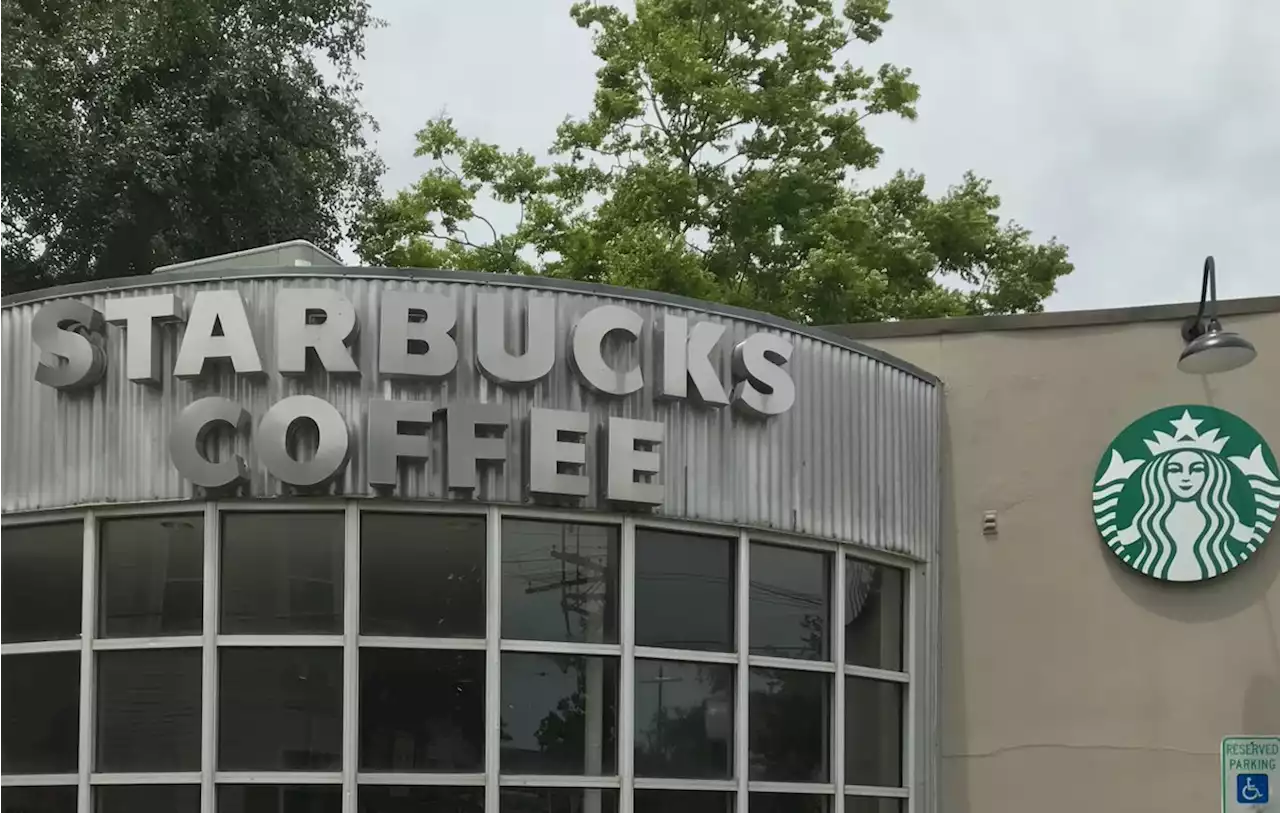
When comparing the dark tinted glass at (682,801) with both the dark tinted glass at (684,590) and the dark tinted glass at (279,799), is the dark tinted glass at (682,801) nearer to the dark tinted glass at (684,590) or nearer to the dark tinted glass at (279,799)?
the dark tinted glass at (684,590)

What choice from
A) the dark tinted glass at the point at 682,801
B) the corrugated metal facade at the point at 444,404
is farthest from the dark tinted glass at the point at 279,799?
the dark tinted glass at the point at 682,801

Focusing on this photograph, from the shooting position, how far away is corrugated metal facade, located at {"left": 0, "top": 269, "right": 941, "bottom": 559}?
978 cm

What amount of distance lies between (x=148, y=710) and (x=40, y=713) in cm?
78

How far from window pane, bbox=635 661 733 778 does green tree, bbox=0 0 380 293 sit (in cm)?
1970

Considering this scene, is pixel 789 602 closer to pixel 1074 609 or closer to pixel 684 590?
pixel 684 590

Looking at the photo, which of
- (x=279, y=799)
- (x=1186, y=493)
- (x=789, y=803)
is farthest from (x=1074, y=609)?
(x=279, y=799)

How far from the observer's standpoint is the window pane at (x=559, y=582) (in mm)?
9781

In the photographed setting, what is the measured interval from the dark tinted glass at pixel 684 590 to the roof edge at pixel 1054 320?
2.48 meters

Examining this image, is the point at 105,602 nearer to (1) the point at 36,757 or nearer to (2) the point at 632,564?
(1) the point at 36,757

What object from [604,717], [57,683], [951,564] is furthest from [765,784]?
[57,683]

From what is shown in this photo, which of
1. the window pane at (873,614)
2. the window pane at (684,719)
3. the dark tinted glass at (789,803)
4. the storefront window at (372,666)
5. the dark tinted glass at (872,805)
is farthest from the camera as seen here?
the window pane at (873,614)

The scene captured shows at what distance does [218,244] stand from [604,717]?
69.9 ft

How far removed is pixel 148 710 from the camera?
959 centimetres

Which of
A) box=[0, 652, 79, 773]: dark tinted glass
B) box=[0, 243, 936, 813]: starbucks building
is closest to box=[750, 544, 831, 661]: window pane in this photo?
box=[0, 243, 936, 813]: starbucks building
